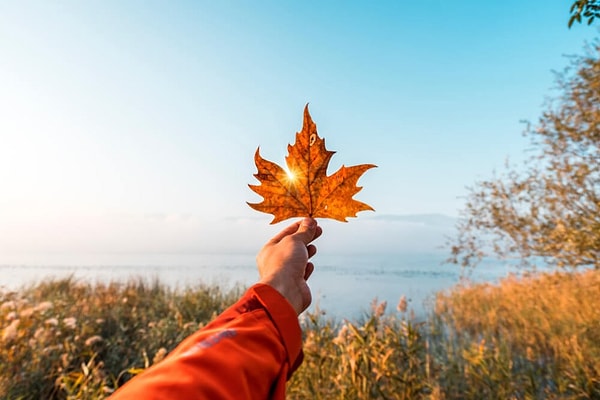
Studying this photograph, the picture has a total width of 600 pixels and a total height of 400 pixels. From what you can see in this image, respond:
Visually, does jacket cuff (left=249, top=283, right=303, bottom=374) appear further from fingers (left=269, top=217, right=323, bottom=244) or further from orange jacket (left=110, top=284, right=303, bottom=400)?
fingers (left=269, top=217, right=323, bottom=244)

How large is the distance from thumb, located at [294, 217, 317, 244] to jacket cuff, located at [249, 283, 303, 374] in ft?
0.58

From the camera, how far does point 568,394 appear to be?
3.43 m

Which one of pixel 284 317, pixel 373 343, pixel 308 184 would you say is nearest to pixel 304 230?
pixel 308 184

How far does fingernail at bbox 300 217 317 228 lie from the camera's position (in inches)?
35.1

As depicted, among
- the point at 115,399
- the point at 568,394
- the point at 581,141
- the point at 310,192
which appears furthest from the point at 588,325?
the point at 115,399

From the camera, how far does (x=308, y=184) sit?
0.91m

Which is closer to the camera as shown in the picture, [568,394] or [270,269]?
[270,269]

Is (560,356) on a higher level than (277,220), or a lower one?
lower

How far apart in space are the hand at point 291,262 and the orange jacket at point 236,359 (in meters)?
0.04

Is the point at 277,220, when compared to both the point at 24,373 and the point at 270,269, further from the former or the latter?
the point at 24,373

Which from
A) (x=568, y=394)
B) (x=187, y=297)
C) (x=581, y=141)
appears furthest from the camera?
(x=187, y=297)

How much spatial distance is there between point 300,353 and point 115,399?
1.11 ft

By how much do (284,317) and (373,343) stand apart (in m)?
2.30

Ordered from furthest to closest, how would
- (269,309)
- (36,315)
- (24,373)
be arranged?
1. (36,315)
2. (24,373)
3. (269,309)
